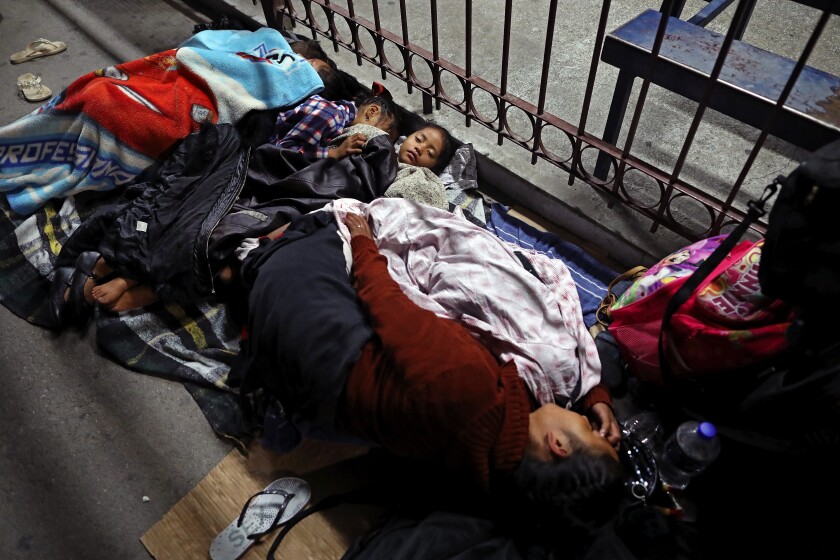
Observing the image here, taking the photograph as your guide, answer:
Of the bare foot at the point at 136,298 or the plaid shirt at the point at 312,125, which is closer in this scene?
the bare foot at the point at 136,298

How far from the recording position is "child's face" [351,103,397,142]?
7.99 ft

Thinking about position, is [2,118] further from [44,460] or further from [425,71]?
[425,71]

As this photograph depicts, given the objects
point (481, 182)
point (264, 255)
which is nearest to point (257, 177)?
point (264, 255)

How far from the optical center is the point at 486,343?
1.66 metres

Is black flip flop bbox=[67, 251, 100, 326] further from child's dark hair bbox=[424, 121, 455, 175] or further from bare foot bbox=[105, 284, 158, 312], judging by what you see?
child's dark hair bbox=[424, 121, 455, 175]

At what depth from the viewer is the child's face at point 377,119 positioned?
244 centimetres

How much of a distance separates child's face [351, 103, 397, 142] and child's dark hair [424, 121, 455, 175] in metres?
0.17

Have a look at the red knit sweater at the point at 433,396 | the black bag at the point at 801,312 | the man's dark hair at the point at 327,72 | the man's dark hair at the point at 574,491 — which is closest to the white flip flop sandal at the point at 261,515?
the red knit sweater at the point at 433,396

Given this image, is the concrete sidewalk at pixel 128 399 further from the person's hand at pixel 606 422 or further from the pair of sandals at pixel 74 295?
the person's hand at pixel 606 422

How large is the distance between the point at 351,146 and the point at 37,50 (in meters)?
2.19

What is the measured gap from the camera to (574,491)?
1.30 metres

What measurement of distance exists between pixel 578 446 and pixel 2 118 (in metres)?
3.19

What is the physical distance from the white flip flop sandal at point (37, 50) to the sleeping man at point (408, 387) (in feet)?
8.43

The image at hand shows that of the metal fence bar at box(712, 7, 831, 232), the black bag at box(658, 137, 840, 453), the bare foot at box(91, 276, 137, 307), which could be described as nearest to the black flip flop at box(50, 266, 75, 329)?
the bare foot at box(91, 276, 137, 307)
